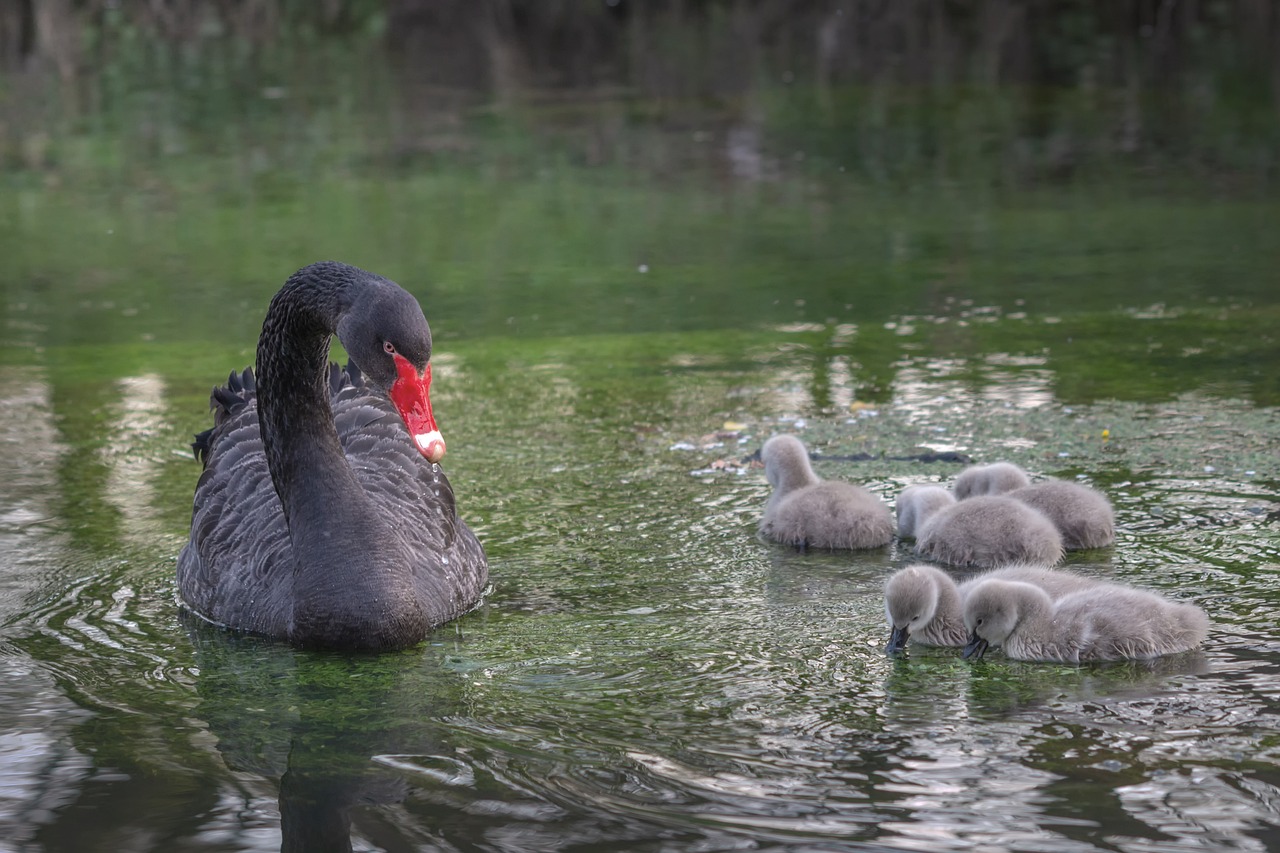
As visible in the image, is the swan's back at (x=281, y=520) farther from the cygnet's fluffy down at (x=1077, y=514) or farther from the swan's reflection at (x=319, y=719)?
the cygnet's fluffy down at (x=1077, y=514)

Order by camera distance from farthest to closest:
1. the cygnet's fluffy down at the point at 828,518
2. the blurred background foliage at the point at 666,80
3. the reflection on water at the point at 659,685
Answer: the blurred background foliage at the point at 666,80
the cygnet's fluffy down at the point at 828,518
the reflection on water at the point at 659,685

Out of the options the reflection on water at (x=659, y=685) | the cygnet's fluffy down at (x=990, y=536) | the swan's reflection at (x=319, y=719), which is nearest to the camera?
the reflection on water at (x=659, y=685)

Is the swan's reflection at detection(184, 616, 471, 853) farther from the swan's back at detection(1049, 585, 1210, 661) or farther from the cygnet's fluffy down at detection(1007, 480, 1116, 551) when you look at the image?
the cygnet's fluffy down at detection(1007, 480, 1116, 551)

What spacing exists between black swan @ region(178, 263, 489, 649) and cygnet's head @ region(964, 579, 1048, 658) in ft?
3.93

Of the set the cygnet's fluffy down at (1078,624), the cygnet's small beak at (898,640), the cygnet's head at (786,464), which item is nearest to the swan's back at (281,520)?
the cygnet's head at (786,464)

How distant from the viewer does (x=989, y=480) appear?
5.03 m

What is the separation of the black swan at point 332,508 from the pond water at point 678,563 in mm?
107

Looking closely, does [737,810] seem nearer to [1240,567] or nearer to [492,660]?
[492,660]

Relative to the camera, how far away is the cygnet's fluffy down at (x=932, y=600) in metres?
3.85

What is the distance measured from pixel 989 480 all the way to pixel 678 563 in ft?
3.13

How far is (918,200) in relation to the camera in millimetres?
11781

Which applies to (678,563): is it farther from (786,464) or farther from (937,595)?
(937,595)

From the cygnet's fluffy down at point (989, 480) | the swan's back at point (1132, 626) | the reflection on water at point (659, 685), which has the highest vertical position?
the cygnet's fluffy down at point (989, 480)

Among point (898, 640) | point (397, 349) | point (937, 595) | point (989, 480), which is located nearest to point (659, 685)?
point (898, 640)
